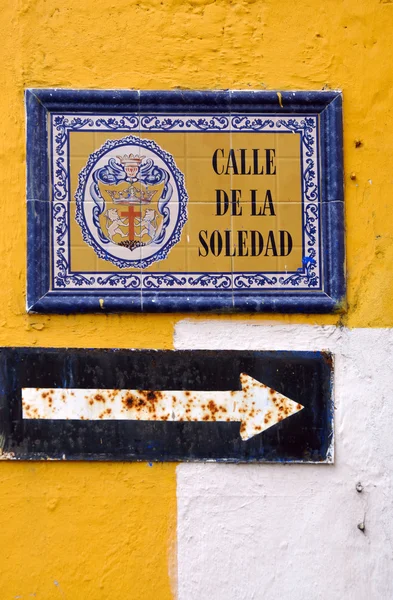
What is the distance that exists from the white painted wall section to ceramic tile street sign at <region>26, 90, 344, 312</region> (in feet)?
0.66

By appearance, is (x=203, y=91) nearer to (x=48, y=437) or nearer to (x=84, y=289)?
(x=84, y=289)

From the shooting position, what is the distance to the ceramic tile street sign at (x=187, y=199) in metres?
2.29

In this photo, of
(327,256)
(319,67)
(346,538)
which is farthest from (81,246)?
(346,538)

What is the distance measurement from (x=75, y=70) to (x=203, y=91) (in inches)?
18.9

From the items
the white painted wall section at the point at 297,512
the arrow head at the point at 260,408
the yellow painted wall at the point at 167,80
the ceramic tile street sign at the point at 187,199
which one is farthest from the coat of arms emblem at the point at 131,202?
the arrow head at the point at 260,408

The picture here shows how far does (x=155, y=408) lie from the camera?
2.26 meters

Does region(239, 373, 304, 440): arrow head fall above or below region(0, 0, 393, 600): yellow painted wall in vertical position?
below

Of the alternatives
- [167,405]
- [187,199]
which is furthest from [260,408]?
[187,199]

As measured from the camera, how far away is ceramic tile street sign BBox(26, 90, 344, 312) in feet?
7.52

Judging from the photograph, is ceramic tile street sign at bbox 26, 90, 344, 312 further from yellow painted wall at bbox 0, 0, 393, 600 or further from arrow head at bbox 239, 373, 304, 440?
arrow head at bbox 239, 373, 304, 440

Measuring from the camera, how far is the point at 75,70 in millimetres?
2340

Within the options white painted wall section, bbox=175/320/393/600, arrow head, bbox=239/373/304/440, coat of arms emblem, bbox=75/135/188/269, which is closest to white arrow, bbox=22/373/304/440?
arrow head, bbox=239/373/304/440

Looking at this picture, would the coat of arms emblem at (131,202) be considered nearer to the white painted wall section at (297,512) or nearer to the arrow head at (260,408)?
the white painted wall section at (297,512)

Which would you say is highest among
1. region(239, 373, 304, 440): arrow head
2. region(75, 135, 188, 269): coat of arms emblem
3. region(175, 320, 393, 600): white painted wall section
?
region(75, 135, 188, 269): coat of arms emblem
